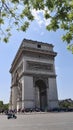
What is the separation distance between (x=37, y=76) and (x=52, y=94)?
613 centimetres

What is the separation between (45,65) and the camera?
60.5 m

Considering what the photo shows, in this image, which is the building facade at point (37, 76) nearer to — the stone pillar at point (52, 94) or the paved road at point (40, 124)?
the stone pillar at point (52, 94)

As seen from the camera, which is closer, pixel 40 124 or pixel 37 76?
pixel 40 124

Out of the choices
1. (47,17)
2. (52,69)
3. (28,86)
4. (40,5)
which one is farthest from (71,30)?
(52,69)

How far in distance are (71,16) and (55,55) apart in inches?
2150

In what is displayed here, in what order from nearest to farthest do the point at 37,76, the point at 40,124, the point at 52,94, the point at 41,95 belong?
the point at 40,124 → the point at 37,76 → the point at 52,94 → the point at 41,95

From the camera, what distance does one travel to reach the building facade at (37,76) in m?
56.5

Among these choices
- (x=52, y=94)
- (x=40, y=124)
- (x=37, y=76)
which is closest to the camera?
(x=40, y=124)

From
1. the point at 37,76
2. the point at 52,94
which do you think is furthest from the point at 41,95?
the point at 37,76

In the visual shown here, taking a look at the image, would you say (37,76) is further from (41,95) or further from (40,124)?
(40,124)

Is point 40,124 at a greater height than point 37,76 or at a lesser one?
lesser

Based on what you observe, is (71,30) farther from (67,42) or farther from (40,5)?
(40,5)

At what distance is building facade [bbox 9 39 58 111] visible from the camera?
56469 millimetres

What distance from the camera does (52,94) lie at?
58562mm
